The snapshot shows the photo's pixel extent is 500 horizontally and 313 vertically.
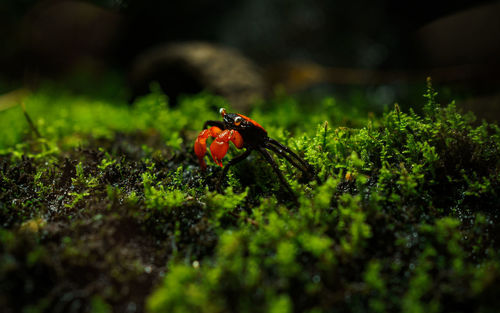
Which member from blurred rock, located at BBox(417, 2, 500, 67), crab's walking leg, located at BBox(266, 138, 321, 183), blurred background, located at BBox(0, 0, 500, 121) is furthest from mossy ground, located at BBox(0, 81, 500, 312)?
blurred rock, located at BBox(417, 2, 500, 67)

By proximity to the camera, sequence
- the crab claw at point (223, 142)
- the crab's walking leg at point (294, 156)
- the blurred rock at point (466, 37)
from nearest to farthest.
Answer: the crab claw at point (223, 142) → the crab's walking leg at point (294, 156) → the blurred rock at point (466, 37)

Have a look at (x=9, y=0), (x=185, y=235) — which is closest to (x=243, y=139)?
(x=185, y=235)

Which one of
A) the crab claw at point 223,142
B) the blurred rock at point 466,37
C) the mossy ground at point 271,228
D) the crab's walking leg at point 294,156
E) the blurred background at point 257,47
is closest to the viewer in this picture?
the mossy ground at point 271,228

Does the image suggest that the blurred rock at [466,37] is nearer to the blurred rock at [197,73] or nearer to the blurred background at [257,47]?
the blurred background at [257,47]

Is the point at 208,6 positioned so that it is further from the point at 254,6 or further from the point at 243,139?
the point at 243,139

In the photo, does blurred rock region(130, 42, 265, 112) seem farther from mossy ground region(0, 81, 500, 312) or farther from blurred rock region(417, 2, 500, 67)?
blurred rock region(417, 2, 500, 67)

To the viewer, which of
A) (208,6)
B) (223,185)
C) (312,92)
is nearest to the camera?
(223,185)

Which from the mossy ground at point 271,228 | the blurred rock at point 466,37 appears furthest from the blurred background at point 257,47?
the mossy ground at point 271,228
